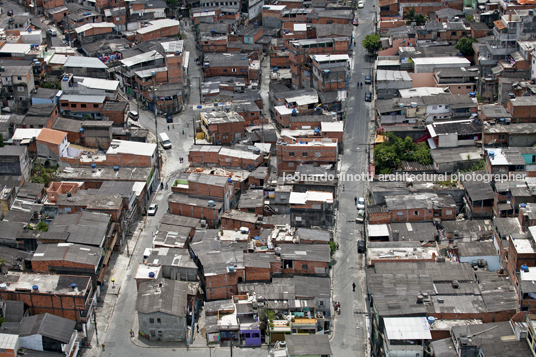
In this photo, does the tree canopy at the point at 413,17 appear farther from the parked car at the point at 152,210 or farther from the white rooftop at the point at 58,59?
the parked car at the point at 152,210

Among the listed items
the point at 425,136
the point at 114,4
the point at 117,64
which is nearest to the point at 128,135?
the point at 117,64

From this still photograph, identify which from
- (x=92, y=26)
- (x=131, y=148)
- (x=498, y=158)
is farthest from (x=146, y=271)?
(x=92, y=26)

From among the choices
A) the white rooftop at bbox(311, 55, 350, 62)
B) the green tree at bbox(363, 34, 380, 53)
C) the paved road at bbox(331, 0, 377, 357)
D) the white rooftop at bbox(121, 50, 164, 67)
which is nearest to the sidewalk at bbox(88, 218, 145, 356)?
the paved road at bbox(331, 0, 377, 357)

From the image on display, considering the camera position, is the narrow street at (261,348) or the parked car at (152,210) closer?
the narrow street at (261,348)

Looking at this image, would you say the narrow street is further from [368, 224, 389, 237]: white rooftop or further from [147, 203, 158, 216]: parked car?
[368, 224, 389, 237]: white rooftop

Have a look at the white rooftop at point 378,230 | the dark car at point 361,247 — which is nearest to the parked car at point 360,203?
the white rooftop at point 378,230

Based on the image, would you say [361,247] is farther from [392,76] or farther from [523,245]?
[392,76]

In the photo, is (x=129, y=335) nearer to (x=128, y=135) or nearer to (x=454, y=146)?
(x=128, y=135)
